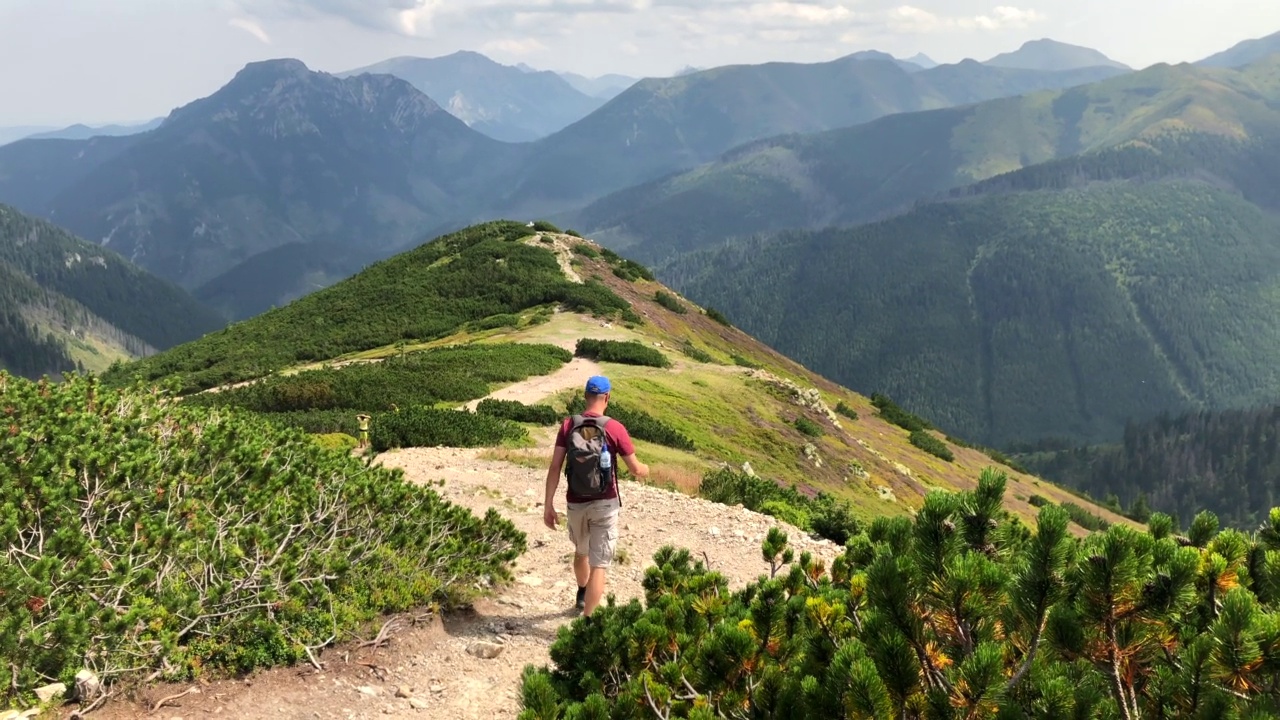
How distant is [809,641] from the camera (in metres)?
4.74

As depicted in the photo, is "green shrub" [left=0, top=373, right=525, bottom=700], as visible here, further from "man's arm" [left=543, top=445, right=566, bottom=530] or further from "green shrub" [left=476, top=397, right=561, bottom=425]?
"green shrub" [left=476, top=397, right=561, bottom=425]

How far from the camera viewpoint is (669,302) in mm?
63000

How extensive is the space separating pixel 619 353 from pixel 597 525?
89.2ft

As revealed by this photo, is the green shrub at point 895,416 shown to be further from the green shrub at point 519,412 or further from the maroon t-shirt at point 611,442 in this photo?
the maroon t-shirt at point 611,442

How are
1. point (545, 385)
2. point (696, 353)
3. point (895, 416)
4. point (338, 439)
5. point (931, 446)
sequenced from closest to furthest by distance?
point (338, 439) → point (545, 385) → point (696, 353) → point (931, 446) → point (895, 416)

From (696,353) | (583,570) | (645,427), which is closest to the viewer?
(583,570)

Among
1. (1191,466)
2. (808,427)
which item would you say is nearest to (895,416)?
(808,427)

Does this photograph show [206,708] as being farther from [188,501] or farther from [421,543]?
[421,543]

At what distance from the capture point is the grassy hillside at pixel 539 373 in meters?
23.8

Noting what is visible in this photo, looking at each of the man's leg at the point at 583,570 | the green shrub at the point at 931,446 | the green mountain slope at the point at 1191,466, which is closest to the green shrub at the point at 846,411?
the green shrub at the point at 931,446

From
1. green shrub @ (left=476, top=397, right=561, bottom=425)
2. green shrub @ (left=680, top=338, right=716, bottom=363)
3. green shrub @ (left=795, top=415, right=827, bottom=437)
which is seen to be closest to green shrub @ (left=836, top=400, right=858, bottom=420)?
green shrub @ (left=680, top=338, right=716, bottom=363)

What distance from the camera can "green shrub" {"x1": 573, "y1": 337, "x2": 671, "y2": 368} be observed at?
117ft

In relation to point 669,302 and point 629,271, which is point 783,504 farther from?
point 629,271

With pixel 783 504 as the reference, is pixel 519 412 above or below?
above
